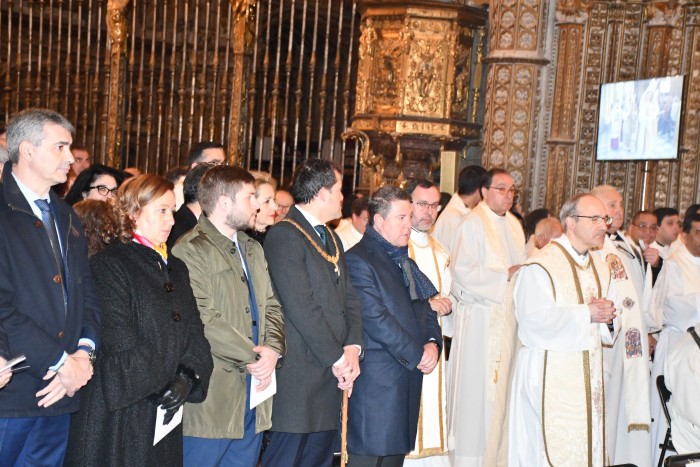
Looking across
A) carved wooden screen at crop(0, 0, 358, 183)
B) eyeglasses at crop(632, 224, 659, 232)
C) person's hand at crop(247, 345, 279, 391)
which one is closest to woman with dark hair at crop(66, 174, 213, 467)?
person's hand at crop(247, 345, 279, 391)

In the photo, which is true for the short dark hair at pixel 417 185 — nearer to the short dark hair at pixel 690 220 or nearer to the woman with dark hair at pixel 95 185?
the woman with dark hair at pixel 95 185

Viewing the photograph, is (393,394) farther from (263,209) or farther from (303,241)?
(263,209)

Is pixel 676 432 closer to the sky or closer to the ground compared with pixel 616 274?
closer to the ground

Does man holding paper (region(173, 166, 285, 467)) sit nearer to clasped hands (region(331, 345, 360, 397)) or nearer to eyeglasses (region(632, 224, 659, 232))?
clasped hands (region(331, 345, 360, 397))

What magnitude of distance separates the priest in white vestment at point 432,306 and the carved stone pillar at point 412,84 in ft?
13.2

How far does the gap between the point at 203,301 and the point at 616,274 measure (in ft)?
10.1

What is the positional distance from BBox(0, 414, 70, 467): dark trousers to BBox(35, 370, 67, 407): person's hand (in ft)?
0.42

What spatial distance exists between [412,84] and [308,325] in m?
5.99

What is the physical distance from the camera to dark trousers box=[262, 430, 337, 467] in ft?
15.5

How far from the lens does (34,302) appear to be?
364 cm

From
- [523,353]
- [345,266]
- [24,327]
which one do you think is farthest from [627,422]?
[24,327]

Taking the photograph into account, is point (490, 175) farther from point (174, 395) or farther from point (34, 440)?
point (34, 440)

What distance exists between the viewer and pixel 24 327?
3.54 metres

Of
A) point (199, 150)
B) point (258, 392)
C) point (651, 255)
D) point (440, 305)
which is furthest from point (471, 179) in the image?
point (258, 392)
